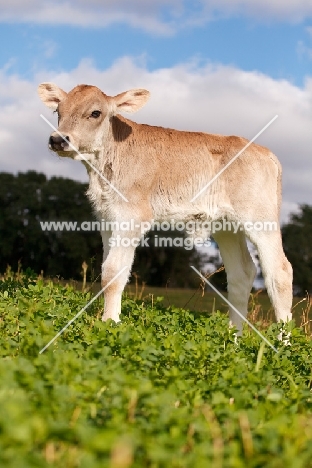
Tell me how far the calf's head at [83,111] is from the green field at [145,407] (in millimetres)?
2834

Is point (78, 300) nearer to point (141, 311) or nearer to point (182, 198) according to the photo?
point (141, 311)

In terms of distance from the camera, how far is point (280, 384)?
6.41 meters

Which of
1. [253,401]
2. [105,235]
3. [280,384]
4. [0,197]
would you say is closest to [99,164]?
[105,235]

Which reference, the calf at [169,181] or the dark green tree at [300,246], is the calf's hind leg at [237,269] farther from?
the dark green tree at [300,246]

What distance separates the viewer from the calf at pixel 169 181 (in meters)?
9.27

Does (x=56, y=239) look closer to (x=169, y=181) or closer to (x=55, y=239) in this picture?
(x=55, y=239)

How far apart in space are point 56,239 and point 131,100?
42.9 metres

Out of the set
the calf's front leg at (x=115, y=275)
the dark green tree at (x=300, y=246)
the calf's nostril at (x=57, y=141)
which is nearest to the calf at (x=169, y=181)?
the calf's front leg at (x=115, y=275)

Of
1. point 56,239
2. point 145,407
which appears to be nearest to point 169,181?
point 145,407

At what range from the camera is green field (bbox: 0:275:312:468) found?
3158 mm

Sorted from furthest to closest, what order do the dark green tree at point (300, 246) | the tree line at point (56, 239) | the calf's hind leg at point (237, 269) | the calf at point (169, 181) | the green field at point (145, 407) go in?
the dark green tree at point (300, 246) → the tree line at point (56, 239) → the calf's hind leg at point (237, 269) → the calf at point (169, 181) → the green field at point (145, 407)

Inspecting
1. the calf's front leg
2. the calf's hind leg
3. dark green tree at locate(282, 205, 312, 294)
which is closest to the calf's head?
the calf's front leg

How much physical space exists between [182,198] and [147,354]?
14.6 ft

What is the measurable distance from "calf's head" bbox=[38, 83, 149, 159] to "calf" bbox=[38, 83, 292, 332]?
0.05ft
